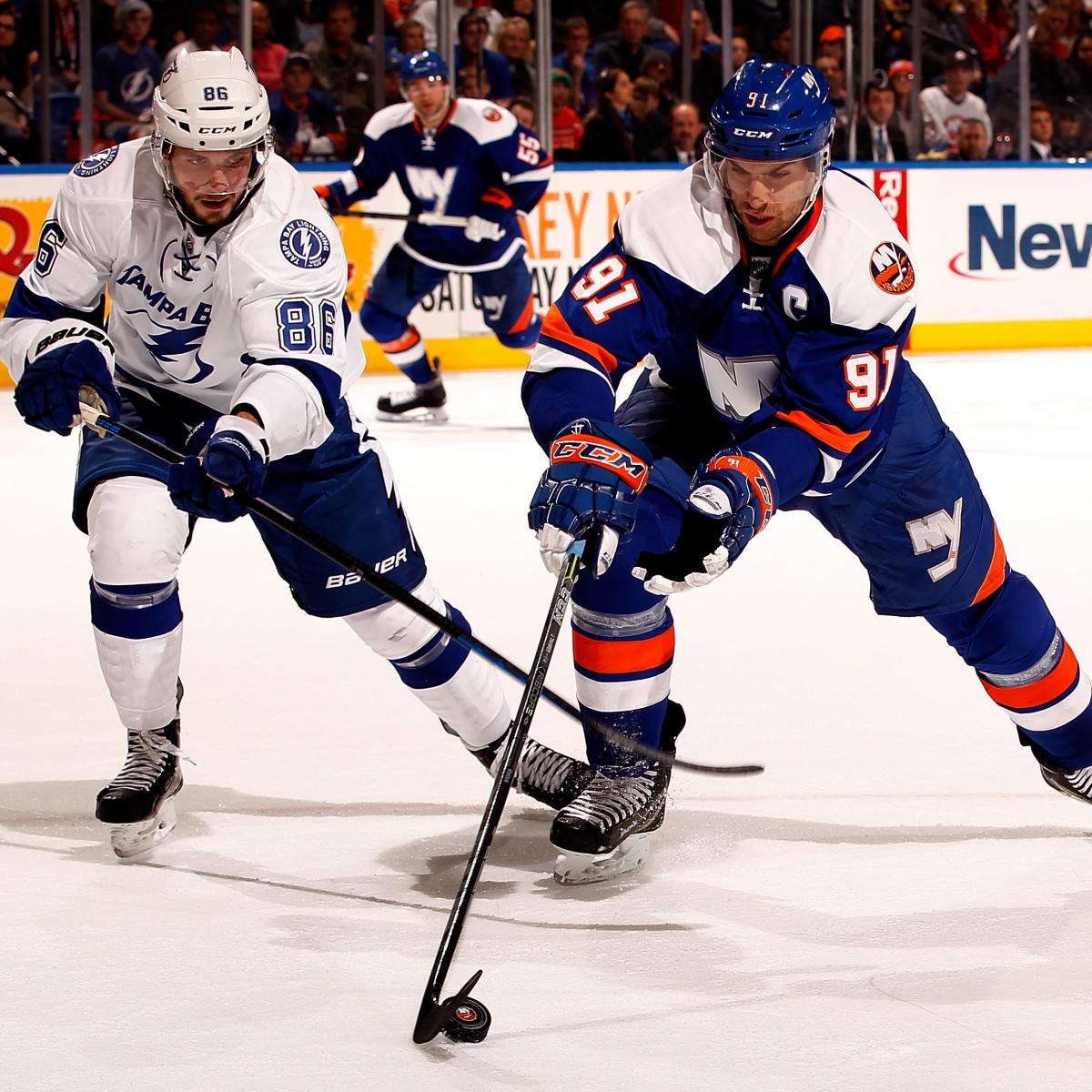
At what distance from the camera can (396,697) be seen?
11.6ft

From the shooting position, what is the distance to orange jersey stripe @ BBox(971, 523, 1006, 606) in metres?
2.70

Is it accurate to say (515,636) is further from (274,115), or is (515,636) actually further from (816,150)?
(274,115)

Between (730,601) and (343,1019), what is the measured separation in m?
2.43

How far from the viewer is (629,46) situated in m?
9.59

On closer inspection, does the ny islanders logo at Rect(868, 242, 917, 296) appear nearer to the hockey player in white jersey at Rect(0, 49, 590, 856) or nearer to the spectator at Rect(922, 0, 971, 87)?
the hockey player in white jersey at Rect(0, 49, 590, 856)

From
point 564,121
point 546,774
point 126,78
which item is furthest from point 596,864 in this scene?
point 564,121

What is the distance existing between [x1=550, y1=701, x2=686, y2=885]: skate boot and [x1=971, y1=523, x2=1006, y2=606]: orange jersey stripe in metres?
0.54

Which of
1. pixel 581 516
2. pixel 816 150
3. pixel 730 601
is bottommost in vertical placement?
pixel 730 601

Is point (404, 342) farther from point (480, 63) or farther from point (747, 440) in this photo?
point (747, 440)

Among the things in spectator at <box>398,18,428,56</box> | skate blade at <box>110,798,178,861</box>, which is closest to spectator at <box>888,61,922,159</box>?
spectator at <box>398,18,428,56</box>

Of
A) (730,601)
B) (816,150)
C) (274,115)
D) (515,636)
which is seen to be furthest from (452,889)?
(274,115)

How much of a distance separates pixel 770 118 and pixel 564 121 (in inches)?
279

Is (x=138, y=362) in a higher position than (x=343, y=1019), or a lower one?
higher

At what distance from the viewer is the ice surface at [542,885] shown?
199 cm
